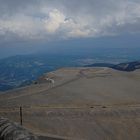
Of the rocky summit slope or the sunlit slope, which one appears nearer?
the rocky summit slope

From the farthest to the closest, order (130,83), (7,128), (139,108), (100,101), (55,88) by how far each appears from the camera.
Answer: (130,83) → (55,88) → (100,101) → (139,108) → (7,128)

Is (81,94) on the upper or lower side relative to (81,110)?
upper

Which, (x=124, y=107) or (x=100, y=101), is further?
(x=100, y=101)

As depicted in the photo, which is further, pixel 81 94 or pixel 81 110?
pixel 81 94

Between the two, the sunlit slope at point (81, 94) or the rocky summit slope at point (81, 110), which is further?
the sunlit slope at point (81, 94)

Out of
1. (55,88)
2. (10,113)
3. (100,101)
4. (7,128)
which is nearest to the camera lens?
(7,128)

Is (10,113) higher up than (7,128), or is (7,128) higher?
(7,128)

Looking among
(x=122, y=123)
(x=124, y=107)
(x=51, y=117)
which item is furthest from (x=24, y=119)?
(x=124, y=107)

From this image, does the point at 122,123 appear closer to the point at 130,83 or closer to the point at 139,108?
the point at 139,108
